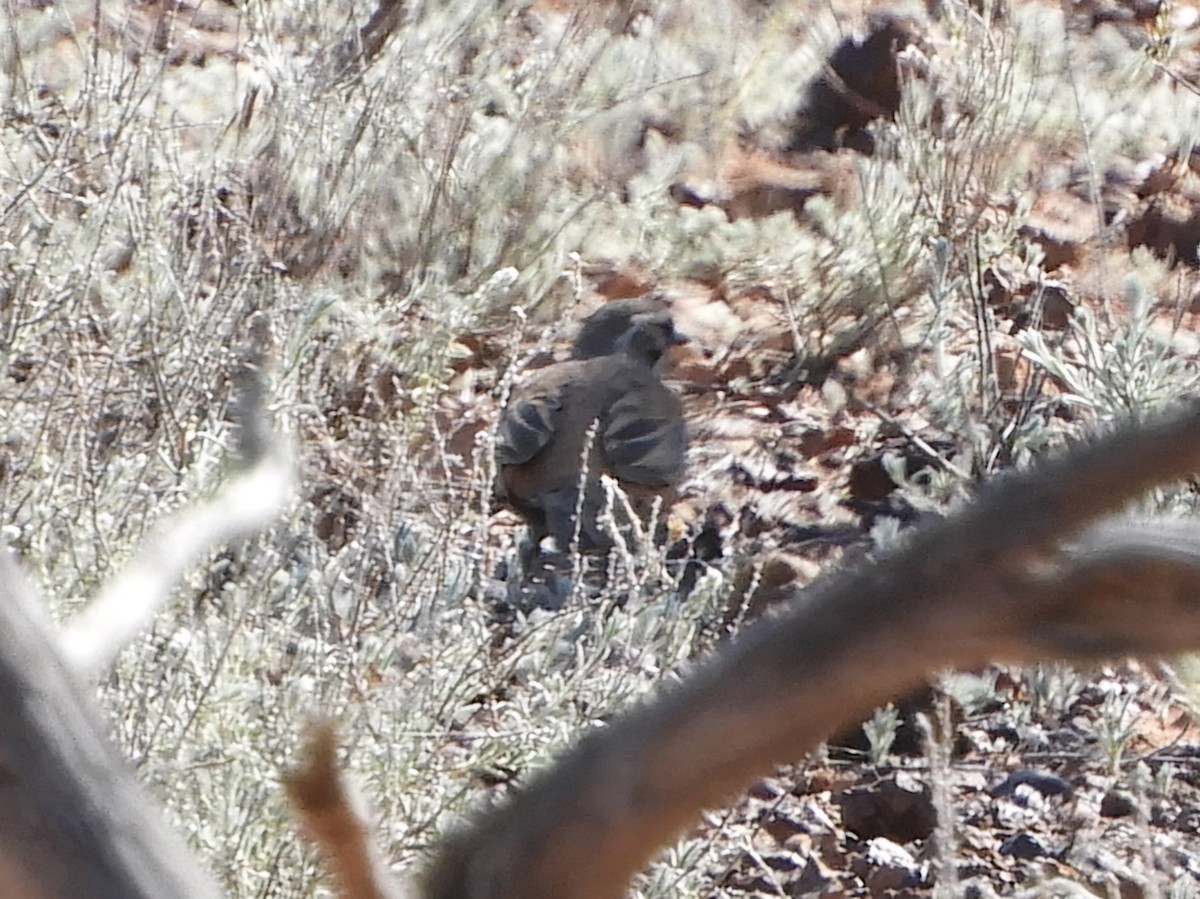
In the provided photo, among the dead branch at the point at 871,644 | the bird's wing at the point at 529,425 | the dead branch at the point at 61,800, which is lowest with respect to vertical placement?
the dead branch at the point at 61,800

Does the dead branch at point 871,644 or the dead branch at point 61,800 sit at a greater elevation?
the dead branch at point 871,644

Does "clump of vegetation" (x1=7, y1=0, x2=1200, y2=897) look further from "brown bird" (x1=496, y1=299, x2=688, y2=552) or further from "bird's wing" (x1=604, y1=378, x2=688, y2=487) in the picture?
"bird's wing" (x1=604, y1=378, x2=688, y2=487)

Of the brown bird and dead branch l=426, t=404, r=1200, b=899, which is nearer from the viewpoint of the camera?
dead branch l=426, t=404, r=1200, b=899

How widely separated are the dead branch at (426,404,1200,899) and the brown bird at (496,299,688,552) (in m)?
3.43

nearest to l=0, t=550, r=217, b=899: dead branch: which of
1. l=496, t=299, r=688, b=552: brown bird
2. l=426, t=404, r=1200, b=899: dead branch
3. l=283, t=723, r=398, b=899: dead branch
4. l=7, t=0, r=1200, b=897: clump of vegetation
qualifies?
l=283, t=723, r=398, b=899: dead branch

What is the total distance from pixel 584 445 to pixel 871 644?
3.52 m

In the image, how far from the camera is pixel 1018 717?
4.25m

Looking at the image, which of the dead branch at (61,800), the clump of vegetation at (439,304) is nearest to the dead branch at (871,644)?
the dead branch at (61,800)

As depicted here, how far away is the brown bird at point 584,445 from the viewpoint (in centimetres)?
460

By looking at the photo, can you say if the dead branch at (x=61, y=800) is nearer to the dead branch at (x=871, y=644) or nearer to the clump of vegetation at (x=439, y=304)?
the dead branch at (x=871, y=644)

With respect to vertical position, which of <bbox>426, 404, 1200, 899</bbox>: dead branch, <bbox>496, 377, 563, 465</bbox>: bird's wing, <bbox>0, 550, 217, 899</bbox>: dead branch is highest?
<bbox>496, 377, 563, 465</bbox>: bird's wing

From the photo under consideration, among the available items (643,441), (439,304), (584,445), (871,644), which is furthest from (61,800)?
(439,304)

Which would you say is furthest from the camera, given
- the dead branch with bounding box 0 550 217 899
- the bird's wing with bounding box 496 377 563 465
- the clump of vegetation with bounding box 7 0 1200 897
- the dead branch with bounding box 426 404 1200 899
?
the bird's wing with bounding box 496 377 563 465

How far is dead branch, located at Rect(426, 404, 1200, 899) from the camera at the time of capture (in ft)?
3.01
